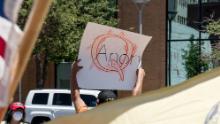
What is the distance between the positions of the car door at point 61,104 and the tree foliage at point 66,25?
219 inches

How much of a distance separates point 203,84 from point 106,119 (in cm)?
49

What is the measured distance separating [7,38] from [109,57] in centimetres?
337

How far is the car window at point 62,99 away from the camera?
60.4ft

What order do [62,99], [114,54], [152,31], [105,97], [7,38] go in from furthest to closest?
[152,31], [62,99], [114,54], [105,97], [7,38]

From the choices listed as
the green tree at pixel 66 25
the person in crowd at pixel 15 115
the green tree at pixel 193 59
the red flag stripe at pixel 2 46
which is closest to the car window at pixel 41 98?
the green tree at pixel 66 25

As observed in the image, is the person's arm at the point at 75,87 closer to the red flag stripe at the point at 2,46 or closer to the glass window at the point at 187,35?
the red flag stripe at the point at 2,46

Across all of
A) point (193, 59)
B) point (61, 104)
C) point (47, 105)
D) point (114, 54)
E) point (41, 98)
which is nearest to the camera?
point (114, 54)

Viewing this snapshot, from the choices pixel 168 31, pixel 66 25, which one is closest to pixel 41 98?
Result: pixel 66 25

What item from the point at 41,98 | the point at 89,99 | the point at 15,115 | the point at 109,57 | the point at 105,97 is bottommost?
the point at 41,98

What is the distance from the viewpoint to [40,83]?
89.6 ft

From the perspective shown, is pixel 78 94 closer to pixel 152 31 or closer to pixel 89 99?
pixel 89 99

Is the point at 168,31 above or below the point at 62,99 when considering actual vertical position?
above

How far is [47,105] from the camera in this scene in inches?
737

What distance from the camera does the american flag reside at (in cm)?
182
